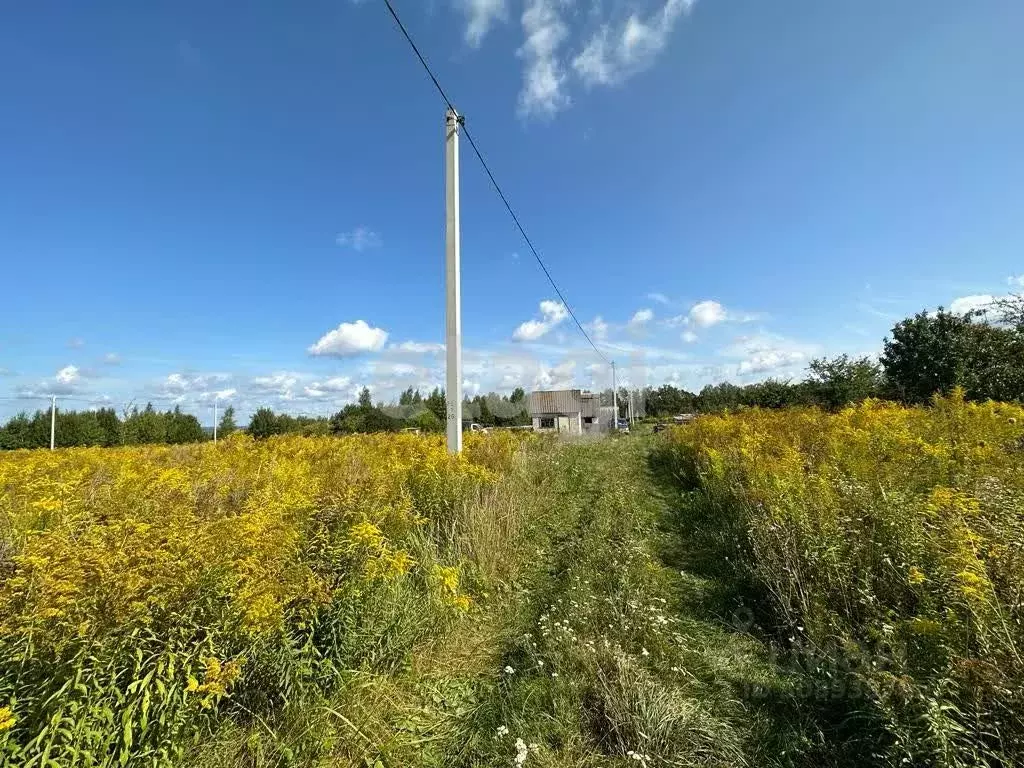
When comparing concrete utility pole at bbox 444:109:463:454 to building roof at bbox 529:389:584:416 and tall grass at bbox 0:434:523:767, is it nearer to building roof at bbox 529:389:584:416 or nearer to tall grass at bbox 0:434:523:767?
tall grass at bbox 0:434:523:767

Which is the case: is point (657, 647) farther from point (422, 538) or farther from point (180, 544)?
point (180, 544)

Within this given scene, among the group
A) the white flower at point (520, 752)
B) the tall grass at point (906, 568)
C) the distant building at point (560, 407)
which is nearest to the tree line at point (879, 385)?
the tall grass at point (906, 568)

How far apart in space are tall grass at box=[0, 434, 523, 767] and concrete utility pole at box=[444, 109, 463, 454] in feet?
10.3

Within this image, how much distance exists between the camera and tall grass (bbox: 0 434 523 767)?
5.37 ft

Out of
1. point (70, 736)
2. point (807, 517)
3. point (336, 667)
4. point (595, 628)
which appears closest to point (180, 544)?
point (70, 736)

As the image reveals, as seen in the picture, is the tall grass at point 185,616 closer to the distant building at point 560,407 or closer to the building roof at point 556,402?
the distant building at point 560,407

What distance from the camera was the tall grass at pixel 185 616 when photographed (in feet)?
5.37

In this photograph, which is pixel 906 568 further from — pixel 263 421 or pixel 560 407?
pixel 560 407

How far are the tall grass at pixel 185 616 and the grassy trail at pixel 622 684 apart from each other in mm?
629

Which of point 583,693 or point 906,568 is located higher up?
Answer: point 906,568

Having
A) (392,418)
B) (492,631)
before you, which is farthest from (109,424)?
(492,631)

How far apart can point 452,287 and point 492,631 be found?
4.76m

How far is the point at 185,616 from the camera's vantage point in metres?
1.85

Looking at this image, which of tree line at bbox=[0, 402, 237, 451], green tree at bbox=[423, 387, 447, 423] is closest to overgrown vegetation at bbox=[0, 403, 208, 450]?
tree line at bbox=[0, 402, 237, 451]
